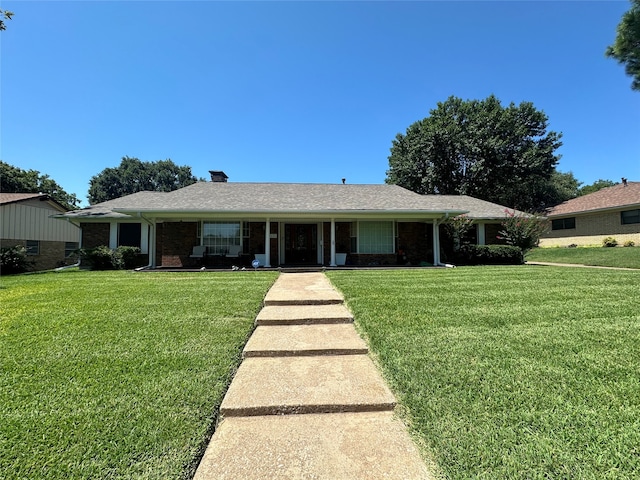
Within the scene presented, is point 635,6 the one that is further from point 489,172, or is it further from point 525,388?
point 489,172

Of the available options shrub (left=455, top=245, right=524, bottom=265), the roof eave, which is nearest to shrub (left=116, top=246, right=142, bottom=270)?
shrub (left=455, top=245, right=524, bottom=265)

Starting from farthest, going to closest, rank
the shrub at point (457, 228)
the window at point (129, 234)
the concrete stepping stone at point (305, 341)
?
the window at point (129, 234) → the shrub at point (457, 228) → the concrete stepping stone at point (305, 341)

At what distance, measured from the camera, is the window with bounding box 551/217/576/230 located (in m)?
22.2

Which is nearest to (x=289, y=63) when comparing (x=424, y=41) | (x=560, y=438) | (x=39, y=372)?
(x=424, y=41)

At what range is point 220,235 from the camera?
13.2 metres

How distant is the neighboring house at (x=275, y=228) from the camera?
12234mm

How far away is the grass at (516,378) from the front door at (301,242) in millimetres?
8479

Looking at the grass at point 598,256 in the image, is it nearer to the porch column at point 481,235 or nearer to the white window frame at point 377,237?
the porch column at point 481,235

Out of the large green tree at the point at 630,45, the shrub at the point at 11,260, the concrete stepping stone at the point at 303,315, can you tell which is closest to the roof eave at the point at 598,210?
the large green tree at the point at 630,45

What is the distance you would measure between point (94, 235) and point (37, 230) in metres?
7.21

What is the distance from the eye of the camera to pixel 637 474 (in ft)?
5.75

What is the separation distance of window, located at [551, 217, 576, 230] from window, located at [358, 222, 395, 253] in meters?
17.8

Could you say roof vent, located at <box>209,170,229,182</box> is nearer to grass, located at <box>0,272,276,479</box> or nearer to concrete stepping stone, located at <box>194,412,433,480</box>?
grass, located at <box>0,272,276,479</box>

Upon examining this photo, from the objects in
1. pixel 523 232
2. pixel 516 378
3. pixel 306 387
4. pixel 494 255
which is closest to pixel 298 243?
pixel 494 255
